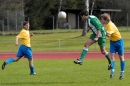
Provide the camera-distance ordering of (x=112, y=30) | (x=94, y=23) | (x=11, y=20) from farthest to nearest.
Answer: (x=11, y=20)
(x=94, y=23)
(x=112, y=30)

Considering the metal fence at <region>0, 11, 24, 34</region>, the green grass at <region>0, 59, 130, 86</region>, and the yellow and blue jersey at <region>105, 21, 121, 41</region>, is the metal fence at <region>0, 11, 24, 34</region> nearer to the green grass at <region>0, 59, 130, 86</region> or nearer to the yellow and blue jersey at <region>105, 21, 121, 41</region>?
the green grass at <region>0, 59, 130, 86</region>

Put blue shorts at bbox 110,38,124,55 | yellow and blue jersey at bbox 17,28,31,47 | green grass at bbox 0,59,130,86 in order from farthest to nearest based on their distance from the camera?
yellow and blue jersey at bbox 17,28,31,47 → blue shorts at bbox 110,38,124,55 → green grass at bbox 0,59,130,86

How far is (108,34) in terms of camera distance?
13.3m

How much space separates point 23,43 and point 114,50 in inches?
142

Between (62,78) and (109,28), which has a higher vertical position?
(109,28)

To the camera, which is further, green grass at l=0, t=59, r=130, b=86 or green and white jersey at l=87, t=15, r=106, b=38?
green and white jersey at l=87, t=15, r=106, b=38

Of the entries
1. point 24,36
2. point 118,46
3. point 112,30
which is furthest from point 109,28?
point 24,36

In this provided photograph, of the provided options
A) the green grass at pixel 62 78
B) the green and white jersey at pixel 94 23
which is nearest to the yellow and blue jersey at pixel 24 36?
the green grass at pixel 62 78

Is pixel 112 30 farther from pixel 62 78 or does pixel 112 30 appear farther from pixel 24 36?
pixel 24 36

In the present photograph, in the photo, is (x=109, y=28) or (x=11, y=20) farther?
(x=11, y=20)

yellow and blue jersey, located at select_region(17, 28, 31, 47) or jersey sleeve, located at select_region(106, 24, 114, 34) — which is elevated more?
jersey sleeve, located at select_region(106, 24, 114, 34)

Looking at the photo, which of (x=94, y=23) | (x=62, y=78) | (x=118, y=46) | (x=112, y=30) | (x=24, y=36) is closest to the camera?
(x=112, y=30)

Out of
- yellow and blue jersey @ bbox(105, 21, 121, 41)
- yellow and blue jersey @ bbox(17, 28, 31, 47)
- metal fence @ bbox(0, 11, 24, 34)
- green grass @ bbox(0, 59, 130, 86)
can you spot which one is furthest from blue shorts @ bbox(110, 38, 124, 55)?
metal fence @ bbox(0, 11, 24, 34)

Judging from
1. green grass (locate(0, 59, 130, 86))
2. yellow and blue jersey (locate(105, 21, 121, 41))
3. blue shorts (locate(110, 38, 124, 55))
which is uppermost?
yellow and blue jersey (locate(105, 21, 121, 41))
